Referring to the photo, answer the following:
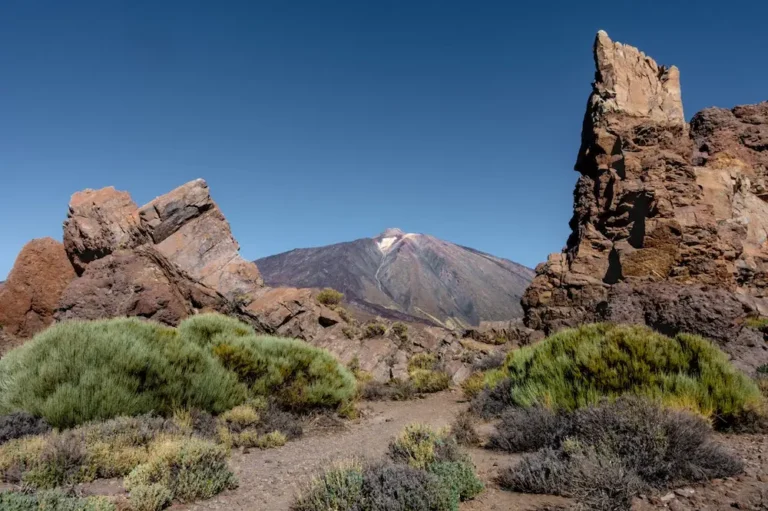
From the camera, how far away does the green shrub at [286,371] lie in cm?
851

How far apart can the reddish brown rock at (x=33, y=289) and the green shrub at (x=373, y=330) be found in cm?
917

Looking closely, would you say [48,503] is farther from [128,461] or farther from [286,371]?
[286,371]

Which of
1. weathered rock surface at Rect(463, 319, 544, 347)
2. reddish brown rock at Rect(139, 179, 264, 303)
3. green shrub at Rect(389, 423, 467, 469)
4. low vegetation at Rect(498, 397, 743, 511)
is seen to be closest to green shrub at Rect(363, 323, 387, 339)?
reddish brown rock at Rect(139, 179, 264, 303)

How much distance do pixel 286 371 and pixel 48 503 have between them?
18.7ft

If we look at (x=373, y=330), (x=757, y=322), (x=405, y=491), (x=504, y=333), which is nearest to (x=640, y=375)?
(x=405, y=491)

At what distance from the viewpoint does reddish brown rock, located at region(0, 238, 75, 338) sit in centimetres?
1155

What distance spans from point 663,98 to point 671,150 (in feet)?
10.7

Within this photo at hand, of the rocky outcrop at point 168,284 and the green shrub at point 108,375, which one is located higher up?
the rocky outcrop at point 168,284

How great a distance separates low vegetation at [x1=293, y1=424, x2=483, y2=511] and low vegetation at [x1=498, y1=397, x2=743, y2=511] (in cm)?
62

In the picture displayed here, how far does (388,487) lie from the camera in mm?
3406

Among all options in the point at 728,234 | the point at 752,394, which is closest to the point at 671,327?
the point at 728,234

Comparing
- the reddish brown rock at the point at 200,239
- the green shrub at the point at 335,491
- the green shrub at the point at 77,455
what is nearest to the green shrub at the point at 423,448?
the green shrub at the point at 335,491

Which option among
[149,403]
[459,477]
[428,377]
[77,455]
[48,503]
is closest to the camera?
[48,503]

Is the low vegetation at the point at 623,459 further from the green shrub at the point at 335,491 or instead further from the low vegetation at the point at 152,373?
the low vegetation at the point at 152,373
